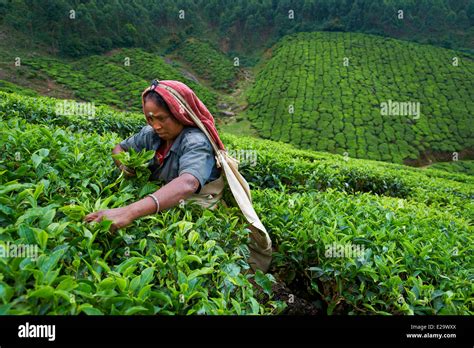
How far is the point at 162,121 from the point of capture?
6.73ft

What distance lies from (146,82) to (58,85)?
6711 millimetres

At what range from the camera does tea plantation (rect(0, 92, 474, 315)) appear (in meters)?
1.16

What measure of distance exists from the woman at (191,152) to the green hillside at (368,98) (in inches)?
684

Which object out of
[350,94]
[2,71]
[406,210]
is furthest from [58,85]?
Result: [406,210]

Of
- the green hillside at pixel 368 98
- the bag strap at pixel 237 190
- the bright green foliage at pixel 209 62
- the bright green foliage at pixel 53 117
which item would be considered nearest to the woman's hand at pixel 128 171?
the bag strap at pixel 237 190

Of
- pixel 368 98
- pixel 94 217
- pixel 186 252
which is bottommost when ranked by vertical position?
pixel 186 252

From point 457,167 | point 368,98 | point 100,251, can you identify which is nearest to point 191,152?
point 100,251

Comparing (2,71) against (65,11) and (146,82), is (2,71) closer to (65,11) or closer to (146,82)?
(146,82)

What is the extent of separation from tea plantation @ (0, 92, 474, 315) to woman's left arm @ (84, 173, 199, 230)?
0.06 m

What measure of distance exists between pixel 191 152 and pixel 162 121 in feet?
1.02

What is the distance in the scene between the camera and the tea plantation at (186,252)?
1.16 m

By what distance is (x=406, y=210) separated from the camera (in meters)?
3.29

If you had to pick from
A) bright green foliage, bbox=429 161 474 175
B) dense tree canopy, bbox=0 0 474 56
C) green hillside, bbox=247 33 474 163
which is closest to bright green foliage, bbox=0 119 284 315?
green hillside, bbox=247 33 474 163

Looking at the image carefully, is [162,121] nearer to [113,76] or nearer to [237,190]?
[237,190]
